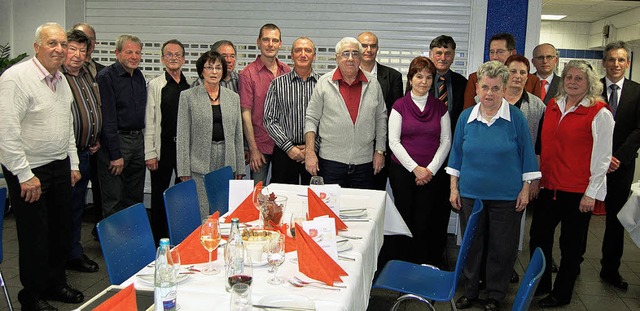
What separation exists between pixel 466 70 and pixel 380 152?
1876 millimetres

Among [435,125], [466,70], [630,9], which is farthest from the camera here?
[630,9]

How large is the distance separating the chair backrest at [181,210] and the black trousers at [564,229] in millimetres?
2300

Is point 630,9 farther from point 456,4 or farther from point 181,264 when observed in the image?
point 181,264

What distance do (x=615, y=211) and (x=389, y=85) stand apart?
6.52 feet

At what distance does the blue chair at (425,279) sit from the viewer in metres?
2.75

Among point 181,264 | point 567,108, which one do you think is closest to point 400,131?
point 567,108

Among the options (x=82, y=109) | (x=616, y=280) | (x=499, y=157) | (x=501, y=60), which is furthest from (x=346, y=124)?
(x=616, y=280)

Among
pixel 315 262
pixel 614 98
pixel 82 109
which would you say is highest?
pixel 614 98

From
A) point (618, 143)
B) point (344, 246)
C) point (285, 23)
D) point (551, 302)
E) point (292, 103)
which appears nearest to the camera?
point (344, 246)

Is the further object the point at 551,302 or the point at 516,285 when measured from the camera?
the point at 516,285

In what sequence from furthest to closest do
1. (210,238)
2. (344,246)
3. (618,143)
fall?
(618,143) < (344,246) < (210,238)

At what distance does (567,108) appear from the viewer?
3.69 m

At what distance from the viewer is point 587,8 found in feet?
29.0

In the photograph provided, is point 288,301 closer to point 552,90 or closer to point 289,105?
point 289,105
